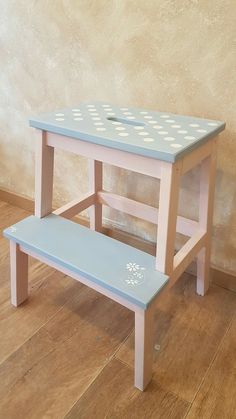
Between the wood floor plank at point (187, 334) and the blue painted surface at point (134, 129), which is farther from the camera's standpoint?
the wood floor plank at point (187, 334)

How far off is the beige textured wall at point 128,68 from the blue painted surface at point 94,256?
312 mm

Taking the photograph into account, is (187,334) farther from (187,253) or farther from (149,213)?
(149,213)

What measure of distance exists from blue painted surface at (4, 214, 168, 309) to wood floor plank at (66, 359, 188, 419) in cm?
22

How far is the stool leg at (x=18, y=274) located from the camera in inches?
33.4

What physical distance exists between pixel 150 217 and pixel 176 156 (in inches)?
14.9

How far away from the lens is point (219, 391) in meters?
0.73

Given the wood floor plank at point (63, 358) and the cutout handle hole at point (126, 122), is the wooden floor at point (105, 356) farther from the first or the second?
the cutout handle hole at point (126, 122)

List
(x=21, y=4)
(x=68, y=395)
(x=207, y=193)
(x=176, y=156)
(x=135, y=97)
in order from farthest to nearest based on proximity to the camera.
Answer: (x=21, y=4) < (x=135, y=97) < (x=207, y=193) < (x=68, y=395) < (x=176, y=156)

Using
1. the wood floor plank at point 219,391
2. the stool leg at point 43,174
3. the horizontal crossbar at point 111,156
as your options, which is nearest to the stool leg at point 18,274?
the stool leg at point 43,174

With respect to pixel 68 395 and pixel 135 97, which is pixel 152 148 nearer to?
pixel 135 97

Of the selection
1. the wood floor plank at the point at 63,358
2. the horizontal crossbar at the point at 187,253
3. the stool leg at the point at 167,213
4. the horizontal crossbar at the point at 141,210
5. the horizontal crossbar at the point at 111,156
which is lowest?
the wood floor plank at the point at 63,358

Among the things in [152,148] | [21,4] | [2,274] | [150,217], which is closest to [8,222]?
[2,274]

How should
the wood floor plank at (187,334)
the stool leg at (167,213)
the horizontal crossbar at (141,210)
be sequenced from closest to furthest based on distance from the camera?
the stool leg at (167,213) → the wood floor plank at (187,334) → the horizontal crossbar at (141,210)

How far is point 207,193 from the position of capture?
2.75 feet
